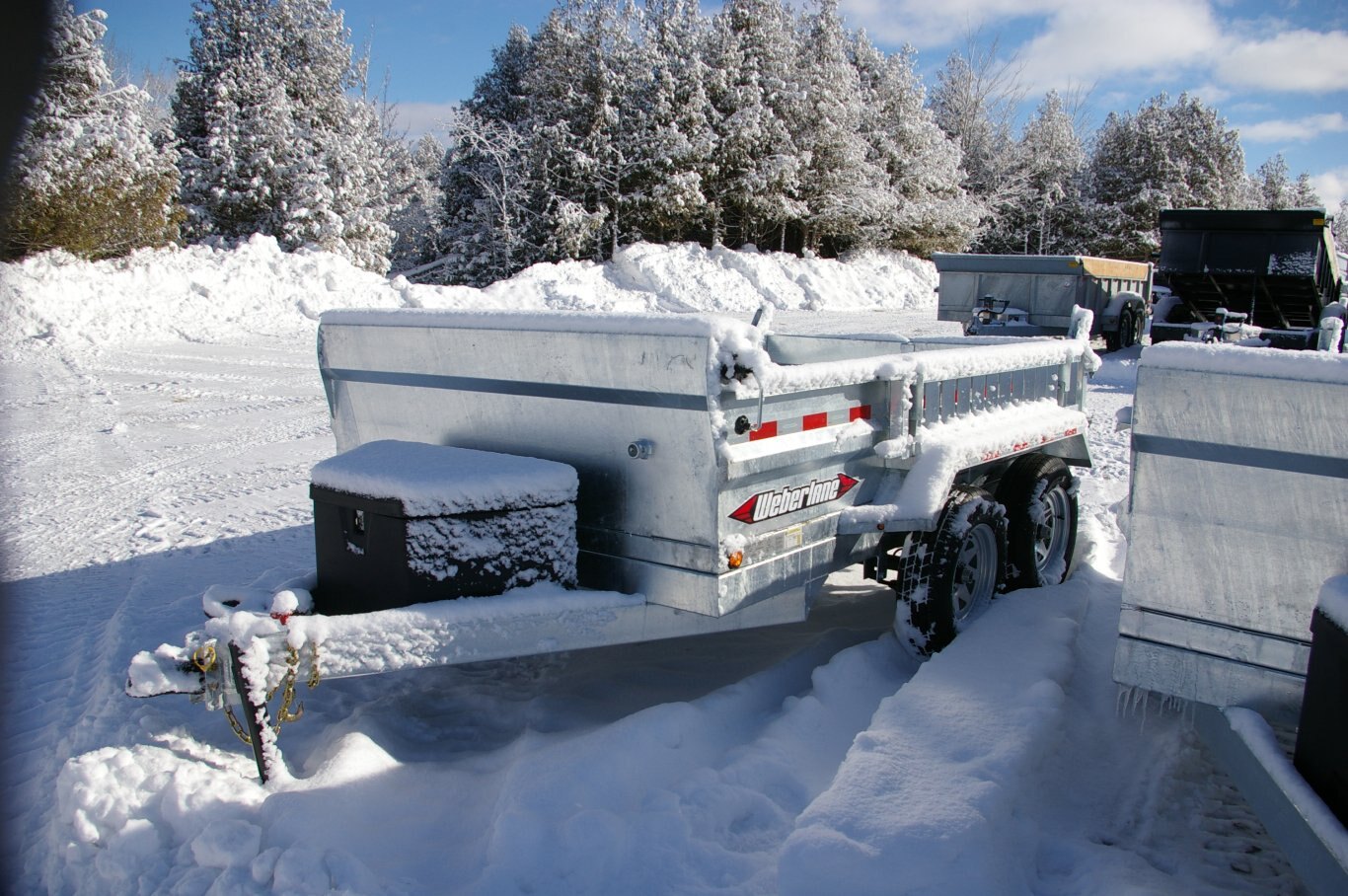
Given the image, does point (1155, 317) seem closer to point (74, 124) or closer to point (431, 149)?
point (74, 124)

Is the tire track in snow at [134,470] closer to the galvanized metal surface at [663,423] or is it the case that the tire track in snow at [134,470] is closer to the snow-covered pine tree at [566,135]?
the galvanized metal surface at [663,423]

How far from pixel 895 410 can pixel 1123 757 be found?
1.57 meters

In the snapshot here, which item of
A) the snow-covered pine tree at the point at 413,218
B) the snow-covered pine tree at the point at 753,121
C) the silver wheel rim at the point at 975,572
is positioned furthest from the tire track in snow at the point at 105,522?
the snow-covered pine tree at the point at 413,218

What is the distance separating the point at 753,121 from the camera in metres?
30.6

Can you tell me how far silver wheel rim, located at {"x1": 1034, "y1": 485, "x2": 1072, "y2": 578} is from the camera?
5.16m

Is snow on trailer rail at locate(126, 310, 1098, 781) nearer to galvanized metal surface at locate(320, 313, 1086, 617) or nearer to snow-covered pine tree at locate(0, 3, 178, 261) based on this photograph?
galvanized metal surface at locate(320, 313, 1086, 617)

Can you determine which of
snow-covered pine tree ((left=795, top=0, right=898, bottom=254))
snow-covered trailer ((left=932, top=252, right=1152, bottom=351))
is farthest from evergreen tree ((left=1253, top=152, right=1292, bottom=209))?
snow-covered trailer ((left=932, top=252, right=1152, bottom=351))

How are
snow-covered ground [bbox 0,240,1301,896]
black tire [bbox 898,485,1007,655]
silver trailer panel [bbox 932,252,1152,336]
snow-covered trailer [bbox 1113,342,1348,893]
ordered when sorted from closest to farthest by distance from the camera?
snow-covered trailer [bbox 1113,342,1348,893], snow-covered ground [bbox 0,240,1301,896], black tire [bbox 898,485,1007,655], silver trailer panel [bbox 932,252,1152,336]

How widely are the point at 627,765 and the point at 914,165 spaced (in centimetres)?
3693

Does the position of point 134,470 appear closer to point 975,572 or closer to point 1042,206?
point 975,572

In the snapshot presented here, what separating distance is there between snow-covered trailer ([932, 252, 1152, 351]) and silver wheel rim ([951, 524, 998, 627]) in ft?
37.2

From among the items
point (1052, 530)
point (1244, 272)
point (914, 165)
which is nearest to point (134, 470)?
point (1052, 530)

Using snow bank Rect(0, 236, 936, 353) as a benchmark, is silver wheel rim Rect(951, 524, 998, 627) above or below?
below

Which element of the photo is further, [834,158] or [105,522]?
[834,158]
